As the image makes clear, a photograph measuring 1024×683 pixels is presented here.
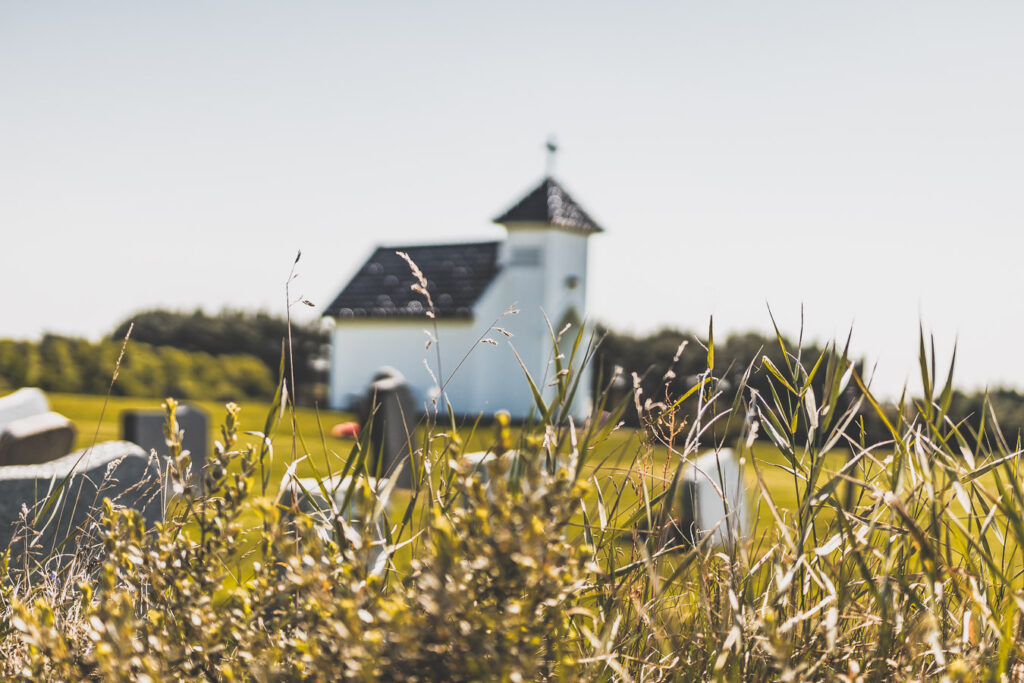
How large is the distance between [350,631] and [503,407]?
21.3m

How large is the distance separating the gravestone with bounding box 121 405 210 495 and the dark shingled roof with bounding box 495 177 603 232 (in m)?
17.1

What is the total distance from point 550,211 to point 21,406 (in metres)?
16.6

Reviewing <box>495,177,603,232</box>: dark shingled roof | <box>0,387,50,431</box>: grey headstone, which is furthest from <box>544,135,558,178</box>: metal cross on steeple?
<box>0,387,50,431</box>: grey headstone

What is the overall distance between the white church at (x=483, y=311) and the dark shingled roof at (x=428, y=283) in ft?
0.12

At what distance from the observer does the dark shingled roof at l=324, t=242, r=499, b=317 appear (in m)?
22.7

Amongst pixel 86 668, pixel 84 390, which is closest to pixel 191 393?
pixel 84 390

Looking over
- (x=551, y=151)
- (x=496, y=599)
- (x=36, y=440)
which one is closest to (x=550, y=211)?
(x=551, y=151)

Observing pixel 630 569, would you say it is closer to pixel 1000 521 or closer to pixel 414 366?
pixel 1000 521

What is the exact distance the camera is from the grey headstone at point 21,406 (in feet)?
21.9

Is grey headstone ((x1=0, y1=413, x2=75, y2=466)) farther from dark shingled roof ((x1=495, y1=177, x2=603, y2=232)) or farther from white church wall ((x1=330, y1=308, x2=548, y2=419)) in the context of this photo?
dark shingled roof ((x1=495, y1=177, x2=603, y2=232))

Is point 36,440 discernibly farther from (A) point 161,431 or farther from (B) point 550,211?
(B) point 550,211

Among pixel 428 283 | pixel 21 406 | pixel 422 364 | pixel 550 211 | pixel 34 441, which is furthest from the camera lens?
pixel 428 283

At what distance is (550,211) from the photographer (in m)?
22.1

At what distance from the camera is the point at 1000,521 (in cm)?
219
